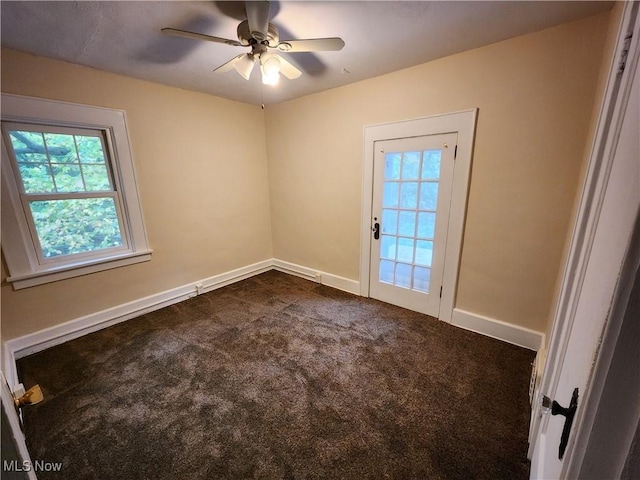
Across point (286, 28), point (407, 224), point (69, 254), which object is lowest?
point (69, 254)

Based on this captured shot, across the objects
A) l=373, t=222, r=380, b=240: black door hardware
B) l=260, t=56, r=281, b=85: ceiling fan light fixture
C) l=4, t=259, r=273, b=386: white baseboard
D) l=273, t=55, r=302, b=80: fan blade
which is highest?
l=273, t=55, r=302, b=80: fan blade

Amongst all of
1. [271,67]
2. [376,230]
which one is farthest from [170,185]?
[376,230]

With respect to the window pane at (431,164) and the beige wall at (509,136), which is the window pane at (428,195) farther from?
the beige wall at (509,136)

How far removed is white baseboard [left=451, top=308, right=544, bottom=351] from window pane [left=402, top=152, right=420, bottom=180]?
4.39 feet

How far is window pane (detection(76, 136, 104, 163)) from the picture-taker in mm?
2355

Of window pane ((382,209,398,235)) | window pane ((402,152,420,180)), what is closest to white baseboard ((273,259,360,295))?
window pane ((382,209,398,235))

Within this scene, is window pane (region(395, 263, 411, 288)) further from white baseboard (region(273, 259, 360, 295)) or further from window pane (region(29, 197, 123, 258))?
window pane (region(29, 197, 123, 258))

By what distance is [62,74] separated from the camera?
2123 millimetres

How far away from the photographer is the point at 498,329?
228 centimetres

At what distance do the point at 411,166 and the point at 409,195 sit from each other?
27cm

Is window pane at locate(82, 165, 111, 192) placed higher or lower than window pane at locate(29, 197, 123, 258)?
higher

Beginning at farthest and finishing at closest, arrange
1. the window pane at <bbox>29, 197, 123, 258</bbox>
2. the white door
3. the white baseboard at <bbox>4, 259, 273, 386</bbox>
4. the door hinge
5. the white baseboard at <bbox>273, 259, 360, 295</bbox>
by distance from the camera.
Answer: the white baseboard at <bbox>273, 259, 360, 295</bbox>
the window pane at <bbox>29, 197, 123, 258</bbox>
the white baseboard at <bbox>4, 259, 273, 386</bbox>
the door hinge
the white door

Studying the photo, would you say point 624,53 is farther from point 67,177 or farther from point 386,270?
point 67,177

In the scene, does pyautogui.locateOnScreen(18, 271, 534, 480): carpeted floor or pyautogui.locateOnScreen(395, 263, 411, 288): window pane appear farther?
pyautogui.locateOnScreen(395, 263, 411, 288): window pane
